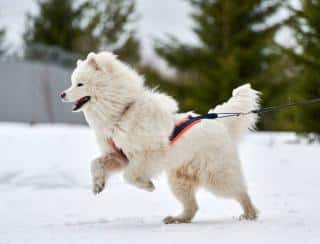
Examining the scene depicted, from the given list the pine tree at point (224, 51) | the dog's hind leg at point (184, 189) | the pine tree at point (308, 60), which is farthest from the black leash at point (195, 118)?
the pine tree at point (224, 51)

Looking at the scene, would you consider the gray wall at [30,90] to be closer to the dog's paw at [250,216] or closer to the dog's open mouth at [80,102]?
the dog's open mouth at [80,102]

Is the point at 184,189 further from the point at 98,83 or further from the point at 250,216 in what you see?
the point at 98,83

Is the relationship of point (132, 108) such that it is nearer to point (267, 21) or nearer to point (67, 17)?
point (267, 21)

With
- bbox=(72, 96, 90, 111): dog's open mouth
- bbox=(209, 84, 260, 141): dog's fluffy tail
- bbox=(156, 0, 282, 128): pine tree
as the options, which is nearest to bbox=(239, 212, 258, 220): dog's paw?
bbox=(209, 84, 260, 141): dog's fluffy tail

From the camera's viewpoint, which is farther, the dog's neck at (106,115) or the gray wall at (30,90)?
the gray wall at (30,90)

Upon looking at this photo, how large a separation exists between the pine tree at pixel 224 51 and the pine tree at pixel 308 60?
202 inches

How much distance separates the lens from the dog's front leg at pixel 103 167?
5.40 m

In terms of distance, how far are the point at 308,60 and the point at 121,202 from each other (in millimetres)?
8006

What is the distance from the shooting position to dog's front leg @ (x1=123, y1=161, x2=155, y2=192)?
212 inches

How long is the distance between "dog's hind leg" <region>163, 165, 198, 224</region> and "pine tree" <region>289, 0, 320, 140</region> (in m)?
8.70

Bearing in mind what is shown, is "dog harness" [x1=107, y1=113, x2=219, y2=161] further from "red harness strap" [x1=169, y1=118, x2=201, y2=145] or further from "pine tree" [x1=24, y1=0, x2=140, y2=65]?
"pine tree" [x1=24, y1=0, x2=140, y2=65]

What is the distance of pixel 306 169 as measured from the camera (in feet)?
35.0

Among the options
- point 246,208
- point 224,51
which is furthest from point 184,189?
point 224,51

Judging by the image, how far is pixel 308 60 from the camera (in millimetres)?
13891
